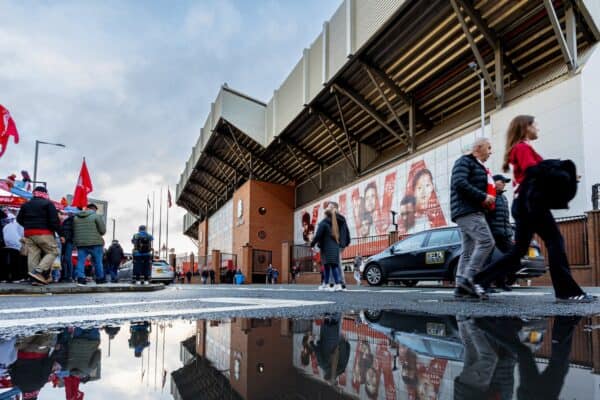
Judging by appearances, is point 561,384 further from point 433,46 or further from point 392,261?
point 433,46

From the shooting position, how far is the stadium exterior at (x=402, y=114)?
13.2 m

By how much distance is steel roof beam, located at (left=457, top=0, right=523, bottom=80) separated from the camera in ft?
48.2

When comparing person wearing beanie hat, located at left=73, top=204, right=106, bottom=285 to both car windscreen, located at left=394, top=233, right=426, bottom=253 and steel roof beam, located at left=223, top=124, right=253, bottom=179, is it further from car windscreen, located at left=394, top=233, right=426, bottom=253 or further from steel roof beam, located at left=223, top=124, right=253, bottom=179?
steel roof beam, located at left=223, top=124, right=253, bottom=179

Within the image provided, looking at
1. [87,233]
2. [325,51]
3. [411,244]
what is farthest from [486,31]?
[87,233]

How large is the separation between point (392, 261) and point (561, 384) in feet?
37.4

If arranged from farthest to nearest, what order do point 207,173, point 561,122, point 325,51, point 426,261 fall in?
point 207,173, point 325,51, point 561,122, point 426,261

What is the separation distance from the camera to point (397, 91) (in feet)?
64.8

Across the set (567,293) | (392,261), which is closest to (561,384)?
(567,293)

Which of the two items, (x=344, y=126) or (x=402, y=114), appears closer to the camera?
(x=402, y=114)

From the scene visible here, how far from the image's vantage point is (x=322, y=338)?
188 cm

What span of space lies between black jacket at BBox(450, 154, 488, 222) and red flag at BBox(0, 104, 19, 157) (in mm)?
10788

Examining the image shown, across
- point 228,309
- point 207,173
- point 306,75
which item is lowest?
point 228,309

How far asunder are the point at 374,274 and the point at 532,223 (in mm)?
8742

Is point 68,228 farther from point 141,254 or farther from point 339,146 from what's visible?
point 339,146
